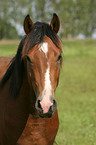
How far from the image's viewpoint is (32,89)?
2.04 metres

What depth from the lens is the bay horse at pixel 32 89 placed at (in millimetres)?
1714

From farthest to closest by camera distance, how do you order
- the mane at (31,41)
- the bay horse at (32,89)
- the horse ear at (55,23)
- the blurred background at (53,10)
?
the blurred background at (53,10)
the horse ear at (55,23)
the mane at (31,41)
the bay horse at (32,89)

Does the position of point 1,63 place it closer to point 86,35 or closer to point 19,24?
point 19,24

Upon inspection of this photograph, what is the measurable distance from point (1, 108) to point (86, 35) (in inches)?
1748

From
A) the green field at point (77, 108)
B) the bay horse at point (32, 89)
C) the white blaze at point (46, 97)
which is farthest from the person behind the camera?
the green field at point (77, 108)

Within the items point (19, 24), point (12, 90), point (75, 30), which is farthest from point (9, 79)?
point (75, 30)

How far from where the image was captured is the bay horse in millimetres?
1714

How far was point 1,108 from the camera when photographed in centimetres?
242

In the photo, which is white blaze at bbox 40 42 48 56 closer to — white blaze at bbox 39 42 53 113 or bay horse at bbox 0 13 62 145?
bay horse at bbox 0 13 62 145

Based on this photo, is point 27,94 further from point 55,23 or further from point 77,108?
point 77,108

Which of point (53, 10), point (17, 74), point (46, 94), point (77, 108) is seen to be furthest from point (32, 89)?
point (53, 10)

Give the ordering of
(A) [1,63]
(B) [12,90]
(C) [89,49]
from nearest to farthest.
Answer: (B) [12,90] → (A) [1,63] → (C) [89,49]

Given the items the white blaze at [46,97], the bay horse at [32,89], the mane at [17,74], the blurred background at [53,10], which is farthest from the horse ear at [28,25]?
the blurred background at [53,10]

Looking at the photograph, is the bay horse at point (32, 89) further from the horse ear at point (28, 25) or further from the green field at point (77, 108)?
the green field at point (77, 108)
